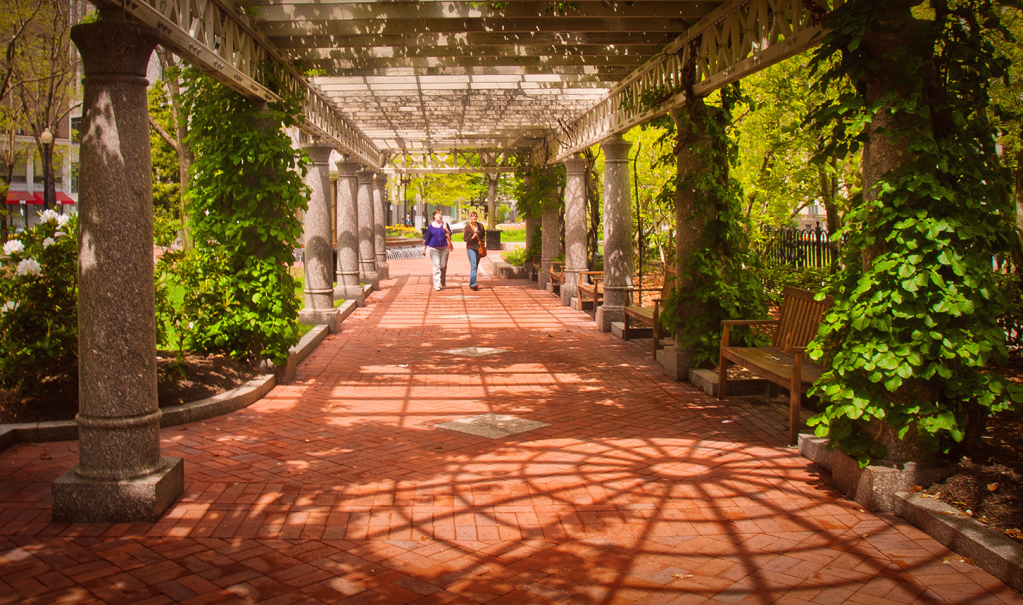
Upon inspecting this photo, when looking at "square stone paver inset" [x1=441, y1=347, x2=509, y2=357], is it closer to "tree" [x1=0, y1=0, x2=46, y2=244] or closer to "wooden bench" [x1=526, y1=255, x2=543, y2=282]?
"tree" [x1=0, y1=0, x2=46, y2=244]

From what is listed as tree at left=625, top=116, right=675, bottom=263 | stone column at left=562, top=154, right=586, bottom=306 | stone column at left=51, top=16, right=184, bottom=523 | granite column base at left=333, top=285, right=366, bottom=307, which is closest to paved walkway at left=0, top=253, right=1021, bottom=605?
stone column at left=51, top=16, right=184, bottom=523

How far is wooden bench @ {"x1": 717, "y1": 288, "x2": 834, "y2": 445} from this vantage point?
5867 mm

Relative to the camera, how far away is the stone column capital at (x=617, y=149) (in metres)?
12.2

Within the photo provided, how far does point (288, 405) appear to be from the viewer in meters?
7.21

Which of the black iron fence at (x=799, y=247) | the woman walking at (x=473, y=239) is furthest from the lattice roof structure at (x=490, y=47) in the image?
the woman walking at (x=473, y=239)

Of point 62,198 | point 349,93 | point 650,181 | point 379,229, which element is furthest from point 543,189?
point 62,198

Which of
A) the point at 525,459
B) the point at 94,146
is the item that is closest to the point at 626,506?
the point at 525,459

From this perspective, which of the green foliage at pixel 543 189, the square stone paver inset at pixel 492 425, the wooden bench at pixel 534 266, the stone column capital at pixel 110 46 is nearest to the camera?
the stone column capital at pixel 110 46

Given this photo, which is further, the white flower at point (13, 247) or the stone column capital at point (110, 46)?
the white flower at point (13, 247)

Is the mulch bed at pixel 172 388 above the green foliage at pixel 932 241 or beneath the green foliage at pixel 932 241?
beneath

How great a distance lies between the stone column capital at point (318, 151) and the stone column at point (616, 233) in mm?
4469

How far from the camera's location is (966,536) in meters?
3.75

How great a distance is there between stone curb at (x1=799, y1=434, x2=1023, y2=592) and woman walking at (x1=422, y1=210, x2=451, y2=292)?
13804mm

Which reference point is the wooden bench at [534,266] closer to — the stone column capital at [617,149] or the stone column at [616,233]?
the stone column at [616,233]
